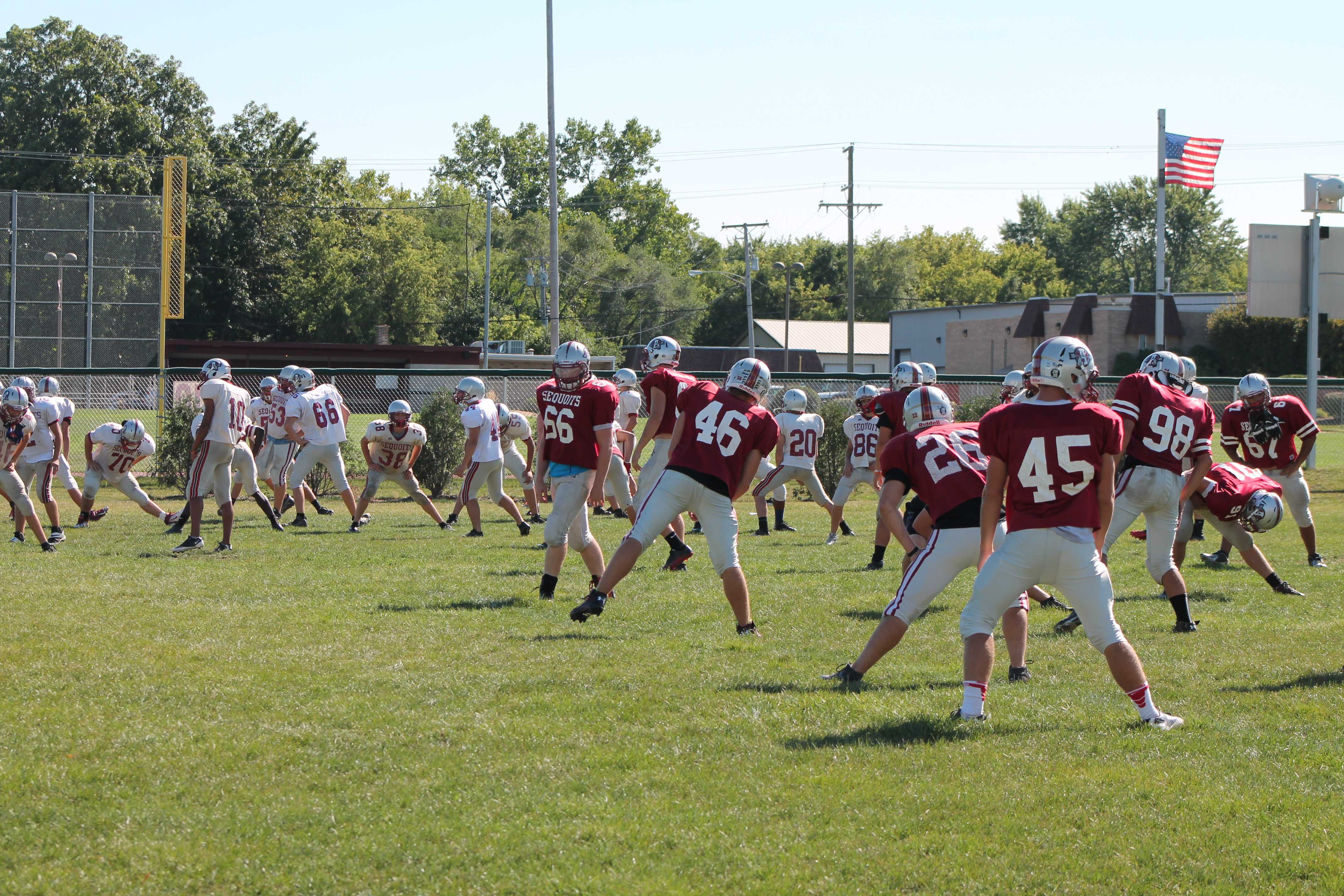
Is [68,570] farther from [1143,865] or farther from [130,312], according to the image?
[130,312]

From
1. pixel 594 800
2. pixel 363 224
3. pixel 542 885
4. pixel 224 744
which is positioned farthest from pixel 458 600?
pixel 363 224

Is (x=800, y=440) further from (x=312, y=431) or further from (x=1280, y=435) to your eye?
(x=312, y=431)

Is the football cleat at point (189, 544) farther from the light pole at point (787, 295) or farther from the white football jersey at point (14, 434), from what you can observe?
the light pole at point (787, 295)

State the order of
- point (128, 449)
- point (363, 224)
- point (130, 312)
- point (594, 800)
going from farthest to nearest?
point (363, 224), point (130, 312), point (128, 449), point (594, 800)

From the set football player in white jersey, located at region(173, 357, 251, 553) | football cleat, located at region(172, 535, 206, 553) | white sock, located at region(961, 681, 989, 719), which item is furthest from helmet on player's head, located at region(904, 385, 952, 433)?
football cleat, located at region(172, 535, 206, 553)

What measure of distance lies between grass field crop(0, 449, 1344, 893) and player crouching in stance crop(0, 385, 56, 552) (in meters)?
3.25

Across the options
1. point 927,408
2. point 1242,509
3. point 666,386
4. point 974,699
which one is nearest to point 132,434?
point 666,386

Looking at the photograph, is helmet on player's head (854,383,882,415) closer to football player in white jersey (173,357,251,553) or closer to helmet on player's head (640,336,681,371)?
helmet on player's head (640,336,681,371)

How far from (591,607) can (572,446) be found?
5.23ft

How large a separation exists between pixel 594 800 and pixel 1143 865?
1.94 metres

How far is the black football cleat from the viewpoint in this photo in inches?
319

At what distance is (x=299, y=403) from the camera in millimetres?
15273

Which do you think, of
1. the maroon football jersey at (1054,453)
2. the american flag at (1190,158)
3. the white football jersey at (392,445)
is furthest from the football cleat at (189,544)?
the american flag at (1190,158)

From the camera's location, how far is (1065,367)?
5496 millimetres
